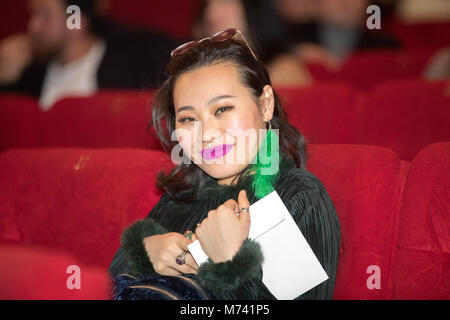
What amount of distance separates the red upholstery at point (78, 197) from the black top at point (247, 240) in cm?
14

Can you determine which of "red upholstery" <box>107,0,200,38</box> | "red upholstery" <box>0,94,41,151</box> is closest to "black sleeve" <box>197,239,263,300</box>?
"red upholstery" <box>0,94,41,151</box>

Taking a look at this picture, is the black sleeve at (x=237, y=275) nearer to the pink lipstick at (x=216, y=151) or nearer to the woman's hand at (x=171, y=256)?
the woman's hand at (x=171, y=256)

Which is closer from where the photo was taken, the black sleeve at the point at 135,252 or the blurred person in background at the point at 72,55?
the black sleeve at the point at 135,252

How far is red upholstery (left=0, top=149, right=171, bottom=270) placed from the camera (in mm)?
1361

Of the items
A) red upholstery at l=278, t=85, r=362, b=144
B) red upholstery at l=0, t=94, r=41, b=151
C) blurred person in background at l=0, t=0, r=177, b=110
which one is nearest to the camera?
red upholstery at l=278, t=85, r=362, b=144

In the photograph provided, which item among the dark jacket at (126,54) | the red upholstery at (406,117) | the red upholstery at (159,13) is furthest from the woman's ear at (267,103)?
the red upholstery at (159,13)

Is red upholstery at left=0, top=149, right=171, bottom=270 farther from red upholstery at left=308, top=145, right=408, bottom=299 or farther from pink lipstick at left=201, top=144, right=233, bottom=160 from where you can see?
red upholstery at left=308, top=145, right=408, bottom=299

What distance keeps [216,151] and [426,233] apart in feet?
1.48

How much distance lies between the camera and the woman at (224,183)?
1.03m

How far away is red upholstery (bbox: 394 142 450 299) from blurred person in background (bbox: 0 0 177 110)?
68.4 inches
